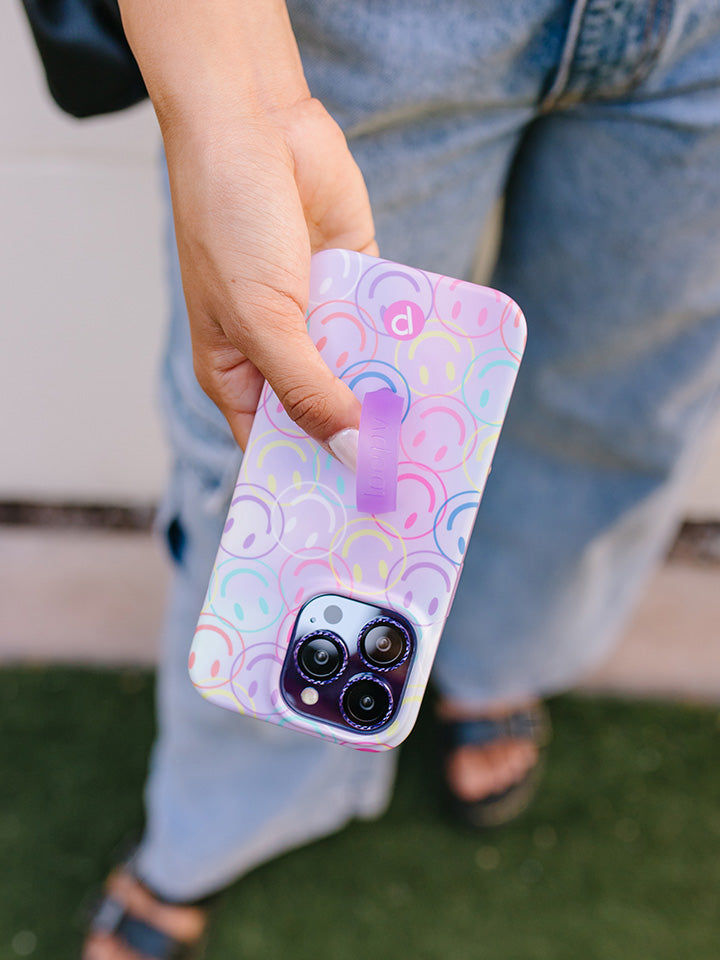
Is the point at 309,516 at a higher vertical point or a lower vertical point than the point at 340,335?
lower

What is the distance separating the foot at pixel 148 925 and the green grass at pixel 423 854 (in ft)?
0.11

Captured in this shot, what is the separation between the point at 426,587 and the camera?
46 cm

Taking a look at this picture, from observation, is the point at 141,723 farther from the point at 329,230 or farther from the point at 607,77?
the point at 607,77

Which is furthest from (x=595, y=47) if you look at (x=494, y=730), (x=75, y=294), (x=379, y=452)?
(x=494, y=730)

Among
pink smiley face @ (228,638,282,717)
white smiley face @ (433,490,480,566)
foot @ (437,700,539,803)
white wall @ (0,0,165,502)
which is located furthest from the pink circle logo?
foot @ (437,700,539,803)

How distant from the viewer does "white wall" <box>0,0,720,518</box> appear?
920mm

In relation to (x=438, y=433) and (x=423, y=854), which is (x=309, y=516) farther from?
(x=423, y=854)

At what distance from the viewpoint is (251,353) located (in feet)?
1.38

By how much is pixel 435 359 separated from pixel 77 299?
2.48 ft

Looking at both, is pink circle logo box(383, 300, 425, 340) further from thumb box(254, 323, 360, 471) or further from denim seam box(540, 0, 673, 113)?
denim seam box(540, 0, 673, 113)

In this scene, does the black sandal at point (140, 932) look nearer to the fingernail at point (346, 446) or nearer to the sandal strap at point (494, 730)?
the sandal strap at point (494, 730)

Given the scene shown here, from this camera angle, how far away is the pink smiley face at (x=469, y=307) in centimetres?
46

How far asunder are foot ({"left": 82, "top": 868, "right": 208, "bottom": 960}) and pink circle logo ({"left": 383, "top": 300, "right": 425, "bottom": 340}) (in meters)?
0.81

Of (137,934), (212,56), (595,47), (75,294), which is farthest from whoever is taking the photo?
(75,294)
